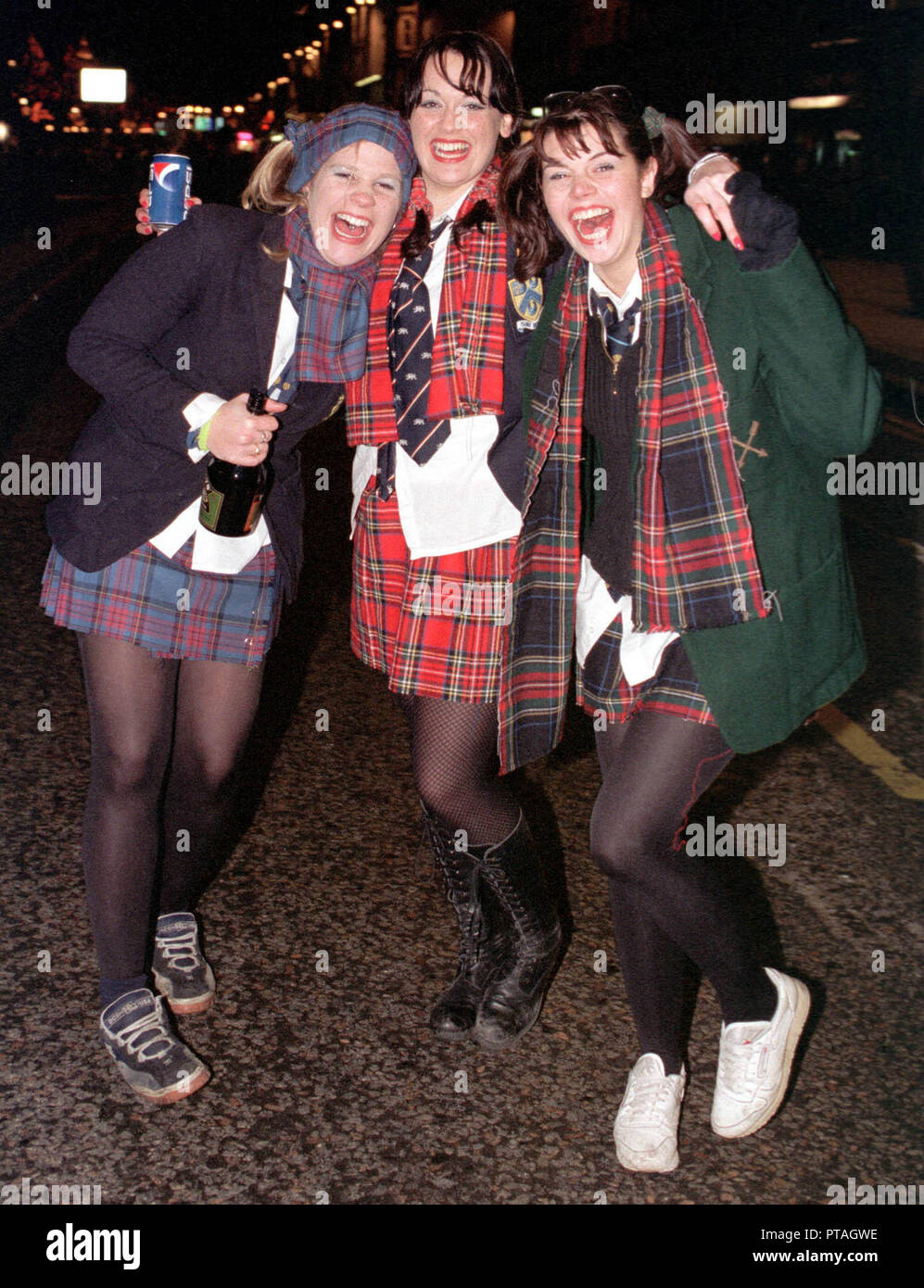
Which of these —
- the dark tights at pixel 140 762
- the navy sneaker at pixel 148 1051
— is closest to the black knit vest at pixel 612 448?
the dark tights at pixel 140 762

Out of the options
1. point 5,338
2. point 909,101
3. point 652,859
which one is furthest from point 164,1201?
point 909,101

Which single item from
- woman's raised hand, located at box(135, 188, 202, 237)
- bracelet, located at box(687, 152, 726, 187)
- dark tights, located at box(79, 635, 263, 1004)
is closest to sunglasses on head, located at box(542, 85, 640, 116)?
bracelet, located at box(687, 152, 726, 187)

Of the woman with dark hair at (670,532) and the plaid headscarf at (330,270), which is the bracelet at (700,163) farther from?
the plaid headscarf at (330,270)

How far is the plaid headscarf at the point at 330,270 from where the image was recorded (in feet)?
9.43

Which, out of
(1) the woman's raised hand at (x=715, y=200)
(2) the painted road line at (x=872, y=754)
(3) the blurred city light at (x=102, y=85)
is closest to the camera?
(1) the woman's raised hand at (x=715, y=200)

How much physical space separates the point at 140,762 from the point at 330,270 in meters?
1.22

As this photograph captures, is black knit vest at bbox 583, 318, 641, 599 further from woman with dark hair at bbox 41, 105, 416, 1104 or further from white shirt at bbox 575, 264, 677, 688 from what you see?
woman with dark hair at bbox 41, 105, 416, 1104

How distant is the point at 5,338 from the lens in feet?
55.7

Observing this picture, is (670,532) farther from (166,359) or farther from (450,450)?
(166,359)

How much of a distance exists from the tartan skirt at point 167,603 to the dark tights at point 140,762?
0.05m

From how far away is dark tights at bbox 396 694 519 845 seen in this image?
10.2 ft

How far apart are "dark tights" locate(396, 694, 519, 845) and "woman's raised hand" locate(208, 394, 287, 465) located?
28.7 inches

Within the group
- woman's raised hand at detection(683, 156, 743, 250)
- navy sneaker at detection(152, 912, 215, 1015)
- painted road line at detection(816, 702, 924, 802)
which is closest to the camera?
woman's raised hand at detection(683, 156, 743, 250)

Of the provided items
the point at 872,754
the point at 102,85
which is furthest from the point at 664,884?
the point at 102,85
